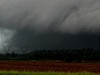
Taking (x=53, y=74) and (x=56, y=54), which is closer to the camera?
(x=53, y=74)

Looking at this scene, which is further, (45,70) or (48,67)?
(48,67)

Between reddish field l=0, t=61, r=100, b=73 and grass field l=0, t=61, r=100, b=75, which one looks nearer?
grass field l=0, t=61, r=100, b=75

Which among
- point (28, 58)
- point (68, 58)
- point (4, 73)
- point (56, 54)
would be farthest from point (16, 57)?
point (4, 73)

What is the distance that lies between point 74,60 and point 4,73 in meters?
114

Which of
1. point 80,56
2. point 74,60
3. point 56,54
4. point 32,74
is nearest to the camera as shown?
point 32,74

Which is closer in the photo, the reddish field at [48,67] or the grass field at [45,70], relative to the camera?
the grass field at [45,70]

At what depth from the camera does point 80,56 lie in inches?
6718

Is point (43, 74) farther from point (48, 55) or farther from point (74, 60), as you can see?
point (48, 55)

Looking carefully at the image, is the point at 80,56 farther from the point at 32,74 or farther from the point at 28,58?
the point at 32,74

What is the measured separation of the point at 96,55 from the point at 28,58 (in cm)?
3880

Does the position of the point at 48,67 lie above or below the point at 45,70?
above

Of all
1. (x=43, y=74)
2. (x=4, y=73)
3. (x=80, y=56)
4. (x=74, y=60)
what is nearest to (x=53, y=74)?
(x=43, y=74)

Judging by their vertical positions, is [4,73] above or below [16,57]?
below

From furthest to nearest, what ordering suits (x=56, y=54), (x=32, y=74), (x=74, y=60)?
(x=56, y=54) < (x=74, y=60) < (x=32, y=74)
